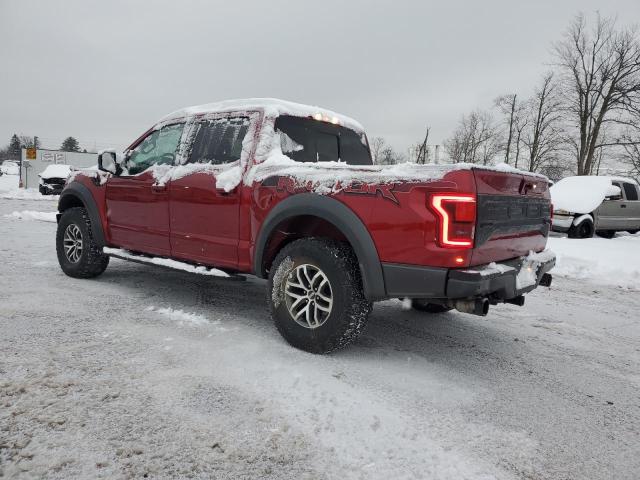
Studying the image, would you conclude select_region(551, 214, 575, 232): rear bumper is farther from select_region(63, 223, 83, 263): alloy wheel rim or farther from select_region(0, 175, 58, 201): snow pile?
select_region(0, 175, 58, 201): snow pile

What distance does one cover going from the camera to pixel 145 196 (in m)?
4.30

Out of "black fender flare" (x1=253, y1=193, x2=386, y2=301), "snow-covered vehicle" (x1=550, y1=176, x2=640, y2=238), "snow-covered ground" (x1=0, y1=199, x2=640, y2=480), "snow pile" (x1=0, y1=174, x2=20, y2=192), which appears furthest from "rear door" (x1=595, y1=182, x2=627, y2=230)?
"snow pile" (x1=0, y1=174, x2=20, y2=192)

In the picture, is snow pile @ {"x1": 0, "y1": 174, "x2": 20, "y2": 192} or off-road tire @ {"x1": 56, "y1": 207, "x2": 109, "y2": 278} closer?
off-road tire @ {"x1": 56, "y1": 207, "x2": 109, "y2": 278}

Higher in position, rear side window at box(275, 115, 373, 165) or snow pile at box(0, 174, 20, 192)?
rear side window at box(275, 115, 373, 165)

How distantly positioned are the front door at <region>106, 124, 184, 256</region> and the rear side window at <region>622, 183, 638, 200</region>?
13.3 m

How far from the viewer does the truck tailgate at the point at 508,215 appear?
2.63 meters

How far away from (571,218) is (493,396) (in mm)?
10205

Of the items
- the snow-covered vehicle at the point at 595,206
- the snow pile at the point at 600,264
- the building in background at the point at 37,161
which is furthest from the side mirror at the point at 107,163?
the building in background at the point at 37,161

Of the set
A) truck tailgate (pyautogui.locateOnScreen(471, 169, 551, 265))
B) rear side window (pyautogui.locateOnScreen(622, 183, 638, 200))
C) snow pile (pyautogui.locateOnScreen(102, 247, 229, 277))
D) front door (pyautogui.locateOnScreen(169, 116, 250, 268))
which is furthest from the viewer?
rear side window (pyautogui.locateOnScreen(622, 183, 638, 200))

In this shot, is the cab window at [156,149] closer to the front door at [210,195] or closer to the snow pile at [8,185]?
the front door at [210,195]

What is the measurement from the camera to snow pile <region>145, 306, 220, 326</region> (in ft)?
12.0

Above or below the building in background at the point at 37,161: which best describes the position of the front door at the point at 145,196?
below

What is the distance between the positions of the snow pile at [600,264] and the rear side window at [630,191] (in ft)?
13.6

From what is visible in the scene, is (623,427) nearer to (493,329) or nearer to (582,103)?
(493,329)
